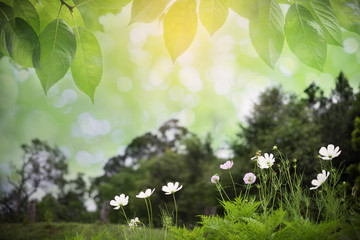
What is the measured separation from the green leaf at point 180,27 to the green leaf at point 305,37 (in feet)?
0.45

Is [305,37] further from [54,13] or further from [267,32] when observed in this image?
[54,13]

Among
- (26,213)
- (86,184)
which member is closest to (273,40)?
(26,213)

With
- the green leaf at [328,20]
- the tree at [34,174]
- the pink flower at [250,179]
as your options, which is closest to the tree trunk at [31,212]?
the tree at [34,174]

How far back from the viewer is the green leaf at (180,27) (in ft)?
1.12

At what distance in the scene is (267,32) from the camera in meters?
0.35

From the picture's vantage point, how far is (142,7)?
0.36m

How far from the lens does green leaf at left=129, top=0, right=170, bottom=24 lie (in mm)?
355

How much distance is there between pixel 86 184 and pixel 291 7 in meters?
14.8

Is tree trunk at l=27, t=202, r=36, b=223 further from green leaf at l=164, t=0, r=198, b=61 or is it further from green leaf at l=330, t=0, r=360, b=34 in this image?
→ green leaf at l=330, t=0, r=360, b=34

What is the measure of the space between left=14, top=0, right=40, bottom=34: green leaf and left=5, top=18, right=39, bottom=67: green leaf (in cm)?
1

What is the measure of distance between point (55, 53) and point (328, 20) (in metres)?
0.39

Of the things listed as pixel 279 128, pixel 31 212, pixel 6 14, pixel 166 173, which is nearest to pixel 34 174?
pixel 31 212

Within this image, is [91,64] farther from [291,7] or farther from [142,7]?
[291,7]

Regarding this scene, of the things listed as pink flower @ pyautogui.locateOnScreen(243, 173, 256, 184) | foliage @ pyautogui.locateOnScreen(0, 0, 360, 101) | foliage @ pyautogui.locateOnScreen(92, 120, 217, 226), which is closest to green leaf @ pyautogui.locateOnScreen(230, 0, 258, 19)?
foliage @ pyautogui.locateOnScreen(0, 0, 360, 101)
